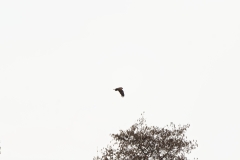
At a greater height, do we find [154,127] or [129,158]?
[154,127]

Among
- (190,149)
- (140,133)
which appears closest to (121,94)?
(140,133)

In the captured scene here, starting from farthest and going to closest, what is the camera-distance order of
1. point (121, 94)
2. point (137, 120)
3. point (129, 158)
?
point (137, 120)
point (129, 158)
point (121, 94)

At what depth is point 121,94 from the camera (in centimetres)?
3253

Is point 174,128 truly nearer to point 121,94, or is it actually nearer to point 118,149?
point 118,149

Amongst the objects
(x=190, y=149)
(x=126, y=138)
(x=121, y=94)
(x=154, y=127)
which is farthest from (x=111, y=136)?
(x=121, y=94)

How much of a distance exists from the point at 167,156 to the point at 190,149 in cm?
342

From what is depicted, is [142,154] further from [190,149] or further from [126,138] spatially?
[190,149]

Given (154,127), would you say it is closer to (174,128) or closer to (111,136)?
(174,128)

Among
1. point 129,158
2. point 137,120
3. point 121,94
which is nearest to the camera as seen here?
point 121,94

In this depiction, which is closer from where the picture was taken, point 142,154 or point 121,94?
point 121,94

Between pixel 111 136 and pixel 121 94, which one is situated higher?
pixel 111 136

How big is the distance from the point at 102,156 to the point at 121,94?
15.7 m

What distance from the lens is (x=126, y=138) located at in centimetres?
4584

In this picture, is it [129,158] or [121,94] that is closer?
[121,94]
